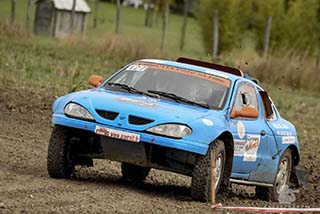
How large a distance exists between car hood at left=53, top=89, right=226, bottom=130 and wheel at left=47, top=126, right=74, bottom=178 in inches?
10.1

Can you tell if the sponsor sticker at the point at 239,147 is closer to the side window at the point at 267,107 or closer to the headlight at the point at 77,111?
the side window at the point at 267,107

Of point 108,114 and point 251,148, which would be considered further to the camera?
point 251,148

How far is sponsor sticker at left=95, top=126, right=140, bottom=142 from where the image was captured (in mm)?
10250

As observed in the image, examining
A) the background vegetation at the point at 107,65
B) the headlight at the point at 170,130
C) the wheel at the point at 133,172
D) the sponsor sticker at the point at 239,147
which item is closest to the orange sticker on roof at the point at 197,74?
the sponsor sticker at the point at 239,147

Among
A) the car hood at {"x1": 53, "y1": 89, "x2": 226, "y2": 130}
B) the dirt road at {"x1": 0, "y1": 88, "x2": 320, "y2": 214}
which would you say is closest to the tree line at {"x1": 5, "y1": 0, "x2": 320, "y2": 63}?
the dirt road at {"x1": 0, "y1": 88, "x2": 320, "y2": 214}

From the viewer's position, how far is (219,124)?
35.0 ft

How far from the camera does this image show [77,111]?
10609mm

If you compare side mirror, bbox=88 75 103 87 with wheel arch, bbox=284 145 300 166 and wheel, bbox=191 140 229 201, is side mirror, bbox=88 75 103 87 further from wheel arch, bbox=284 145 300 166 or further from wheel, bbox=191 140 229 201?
wheel arch, bbox=284 145 300 166

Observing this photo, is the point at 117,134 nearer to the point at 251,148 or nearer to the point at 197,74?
the point at 197,74

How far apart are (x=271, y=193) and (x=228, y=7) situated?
31.2 m

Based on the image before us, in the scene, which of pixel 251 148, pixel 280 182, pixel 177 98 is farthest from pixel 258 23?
pixel 177 98

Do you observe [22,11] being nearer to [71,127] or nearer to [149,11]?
[149,11]

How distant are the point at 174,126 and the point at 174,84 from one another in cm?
136

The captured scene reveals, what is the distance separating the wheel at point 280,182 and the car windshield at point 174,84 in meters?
1.71
